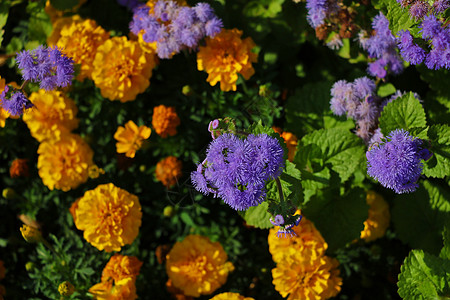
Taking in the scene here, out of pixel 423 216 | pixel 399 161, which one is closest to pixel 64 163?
pixel 399 161

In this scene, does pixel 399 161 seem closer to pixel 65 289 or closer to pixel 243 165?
pixel 243 165

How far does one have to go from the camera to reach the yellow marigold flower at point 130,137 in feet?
7.20

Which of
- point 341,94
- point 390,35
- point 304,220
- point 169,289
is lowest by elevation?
point 169,289

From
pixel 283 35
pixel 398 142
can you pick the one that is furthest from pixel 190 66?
pixel 398 142

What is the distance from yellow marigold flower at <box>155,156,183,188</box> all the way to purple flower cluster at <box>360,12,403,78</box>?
1034mm

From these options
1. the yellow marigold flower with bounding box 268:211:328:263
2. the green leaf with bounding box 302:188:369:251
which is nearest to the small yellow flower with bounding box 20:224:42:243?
the yellow marigold flower with bounding box 268:211:328:263

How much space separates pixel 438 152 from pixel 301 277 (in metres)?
0.77

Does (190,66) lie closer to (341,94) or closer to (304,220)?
(341,94)

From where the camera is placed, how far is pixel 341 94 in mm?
2062

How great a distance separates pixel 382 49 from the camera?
6.79ft

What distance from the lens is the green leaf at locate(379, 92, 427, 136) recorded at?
6.27 ft

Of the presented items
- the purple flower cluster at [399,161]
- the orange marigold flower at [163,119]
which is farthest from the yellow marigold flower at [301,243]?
the orange marigold flower at [163,119]

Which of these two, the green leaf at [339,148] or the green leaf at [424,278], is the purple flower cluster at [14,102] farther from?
the green leaf at [424,278]

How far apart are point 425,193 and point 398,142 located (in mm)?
873
